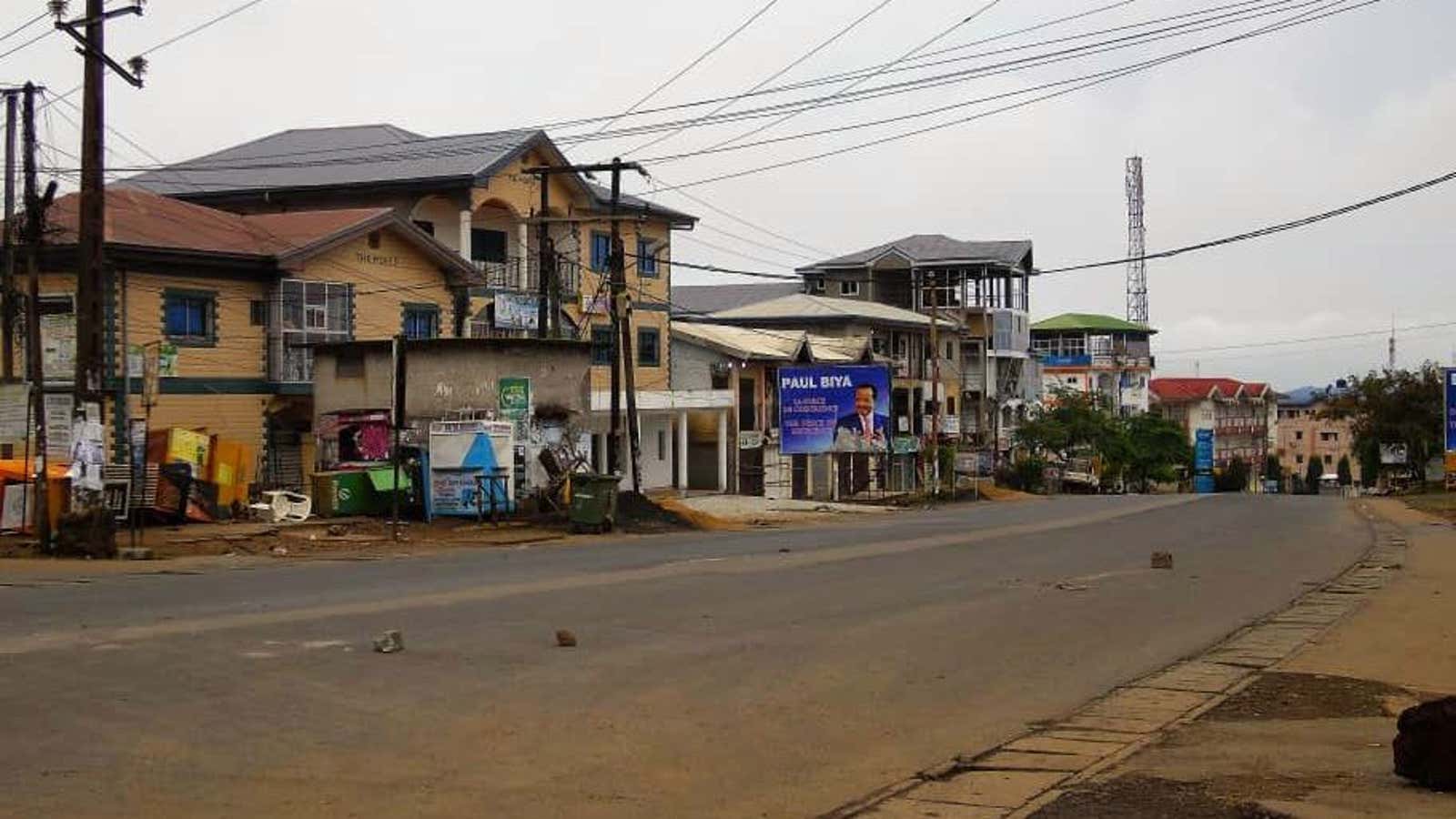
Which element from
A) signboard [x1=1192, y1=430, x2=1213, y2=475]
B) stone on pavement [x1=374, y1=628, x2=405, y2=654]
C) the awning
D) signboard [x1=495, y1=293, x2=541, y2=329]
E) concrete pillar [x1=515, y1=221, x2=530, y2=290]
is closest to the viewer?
stone on pavement [x1=374, y1=628, x2=405, y2=654]

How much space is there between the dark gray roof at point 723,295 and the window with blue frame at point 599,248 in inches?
1359

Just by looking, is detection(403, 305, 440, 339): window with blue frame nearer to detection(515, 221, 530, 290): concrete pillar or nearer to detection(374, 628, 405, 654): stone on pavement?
detection(515, 221, 530, 290): concrete pillar

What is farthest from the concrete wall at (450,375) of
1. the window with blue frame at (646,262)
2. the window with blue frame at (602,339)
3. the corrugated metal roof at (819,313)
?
the corrugated metal roof at (819,313)

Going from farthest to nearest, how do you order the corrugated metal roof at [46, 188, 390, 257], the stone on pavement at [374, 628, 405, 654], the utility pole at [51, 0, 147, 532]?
the corrugated metal roof at [46, 188, 390, 257], the utility pole at [51, 0, 147, 532], the stone on pavement at [374, 628, 405, 654]

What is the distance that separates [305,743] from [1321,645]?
10279 millimetres

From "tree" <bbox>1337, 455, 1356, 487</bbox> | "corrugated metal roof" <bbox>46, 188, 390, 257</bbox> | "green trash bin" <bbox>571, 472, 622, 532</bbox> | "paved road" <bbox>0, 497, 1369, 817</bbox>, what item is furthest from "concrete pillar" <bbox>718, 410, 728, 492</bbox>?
"tree" <bbox>1337, 455, 1356, 487</bbox>

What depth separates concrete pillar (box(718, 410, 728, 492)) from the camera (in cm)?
6284

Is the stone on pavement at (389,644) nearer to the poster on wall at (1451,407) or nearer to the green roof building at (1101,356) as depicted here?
the poster on wall at (1451,407)

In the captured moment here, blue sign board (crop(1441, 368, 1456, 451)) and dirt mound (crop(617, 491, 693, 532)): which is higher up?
blue sign board (crop(1441, 368, 1456, 451))

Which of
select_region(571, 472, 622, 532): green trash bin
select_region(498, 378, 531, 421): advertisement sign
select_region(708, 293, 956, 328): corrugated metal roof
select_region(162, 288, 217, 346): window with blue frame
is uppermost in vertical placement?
select_region(708, 293, 956, 328): corrugated metal roof

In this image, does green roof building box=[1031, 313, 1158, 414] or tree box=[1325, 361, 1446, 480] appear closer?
tree box=[1325, 361, 1446, 480]

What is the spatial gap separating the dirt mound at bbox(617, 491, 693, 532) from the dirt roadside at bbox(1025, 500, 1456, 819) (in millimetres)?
24041

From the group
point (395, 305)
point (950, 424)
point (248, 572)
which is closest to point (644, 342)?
point (395, 305)

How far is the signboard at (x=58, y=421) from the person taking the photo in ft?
96.3
